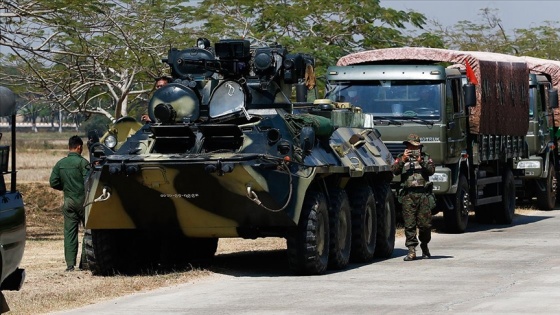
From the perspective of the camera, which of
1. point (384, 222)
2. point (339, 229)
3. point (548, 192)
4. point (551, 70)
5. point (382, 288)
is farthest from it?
point (551, 70)

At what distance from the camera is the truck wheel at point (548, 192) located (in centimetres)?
3016

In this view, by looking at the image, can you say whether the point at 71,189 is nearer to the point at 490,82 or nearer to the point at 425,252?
the point at 425,252

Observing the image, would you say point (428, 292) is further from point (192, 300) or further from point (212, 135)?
point (212, 135)

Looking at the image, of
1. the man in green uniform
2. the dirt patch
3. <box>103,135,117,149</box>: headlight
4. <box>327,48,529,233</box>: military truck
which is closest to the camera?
the dirt patch

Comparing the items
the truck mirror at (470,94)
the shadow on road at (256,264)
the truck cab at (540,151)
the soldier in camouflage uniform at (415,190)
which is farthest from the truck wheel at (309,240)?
the truck cab at (540,151)

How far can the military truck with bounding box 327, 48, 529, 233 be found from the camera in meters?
22.8

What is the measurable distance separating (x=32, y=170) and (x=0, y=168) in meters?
38.2

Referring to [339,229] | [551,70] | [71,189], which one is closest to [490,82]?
[551,70]

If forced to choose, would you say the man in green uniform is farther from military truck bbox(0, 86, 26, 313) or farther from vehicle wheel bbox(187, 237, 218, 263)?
military truck bbox(0, 86, 26, 313)

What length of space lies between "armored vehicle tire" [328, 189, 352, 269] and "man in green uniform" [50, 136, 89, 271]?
128 inches

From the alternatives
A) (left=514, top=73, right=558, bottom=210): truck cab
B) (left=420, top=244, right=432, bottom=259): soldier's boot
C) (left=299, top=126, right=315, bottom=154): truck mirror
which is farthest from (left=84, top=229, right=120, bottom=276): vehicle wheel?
(left=514, top=73, right=558, bottom=210): truck cab

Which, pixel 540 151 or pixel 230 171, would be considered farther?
pixel 540 151

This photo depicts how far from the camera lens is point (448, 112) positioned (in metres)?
23.0

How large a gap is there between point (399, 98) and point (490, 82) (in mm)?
3430
